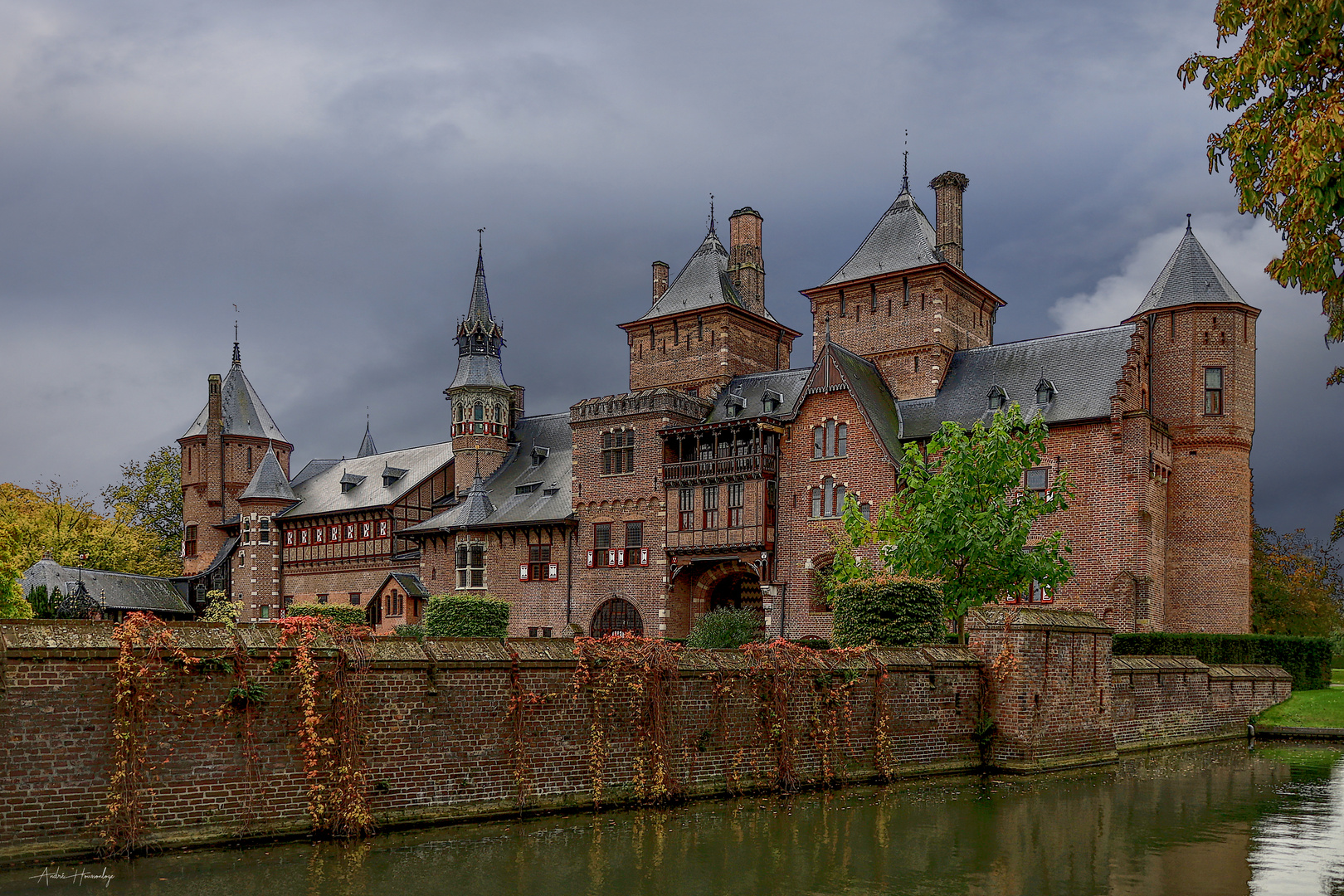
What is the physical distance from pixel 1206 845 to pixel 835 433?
29916mm

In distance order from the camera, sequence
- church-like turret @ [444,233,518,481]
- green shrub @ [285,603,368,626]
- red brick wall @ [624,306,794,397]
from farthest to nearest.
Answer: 1. church-like turret @ [444,233,518,481]
2. red brick wall @ [624,306,794,397]
3. green shrub @ [285,603,368,626]

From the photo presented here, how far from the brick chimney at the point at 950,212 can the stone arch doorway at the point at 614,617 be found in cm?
1946

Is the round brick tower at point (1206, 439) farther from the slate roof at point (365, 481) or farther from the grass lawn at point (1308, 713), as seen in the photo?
the slate roof at point (365, 481)

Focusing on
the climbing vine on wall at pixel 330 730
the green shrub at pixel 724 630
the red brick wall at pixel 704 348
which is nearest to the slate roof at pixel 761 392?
the red brick wall at pixel 704 348

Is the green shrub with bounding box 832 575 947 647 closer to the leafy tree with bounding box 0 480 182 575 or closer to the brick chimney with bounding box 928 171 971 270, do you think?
the brick chimney with bounding box 928 171 971 270

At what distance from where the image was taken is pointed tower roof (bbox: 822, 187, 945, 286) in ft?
152

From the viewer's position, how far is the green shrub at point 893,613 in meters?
22.8

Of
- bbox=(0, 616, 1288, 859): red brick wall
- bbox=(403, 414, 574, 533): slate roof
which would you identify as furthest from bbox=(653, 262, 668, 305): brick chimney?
bbox=(0, 616, 1288, 859): red brick wall

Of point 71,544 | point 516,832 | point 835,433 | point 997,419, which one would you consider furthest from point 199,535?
point 516,832

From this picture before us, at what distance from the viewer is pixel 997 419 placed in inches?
1006

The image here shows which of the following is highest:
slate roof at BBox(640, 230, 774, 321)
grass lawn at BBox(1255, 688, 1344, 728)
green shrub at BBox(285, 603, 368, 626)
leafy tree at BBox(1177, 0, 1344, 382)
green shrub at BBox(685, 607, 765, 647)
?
slate roof at BBox(640, 230, 774, 321)

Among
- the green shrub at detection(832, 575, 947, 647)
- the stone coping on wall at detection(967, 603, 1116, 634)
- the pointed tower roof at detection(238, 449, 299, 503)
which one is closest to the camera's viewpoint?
the stone coping on wall at detection(967, 603, 1116, 634)

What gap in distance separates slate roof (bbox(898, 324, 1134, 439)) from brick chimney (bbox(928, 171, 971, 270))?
4305 mm

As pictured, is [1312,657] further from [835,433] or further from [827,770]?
[827,770]
